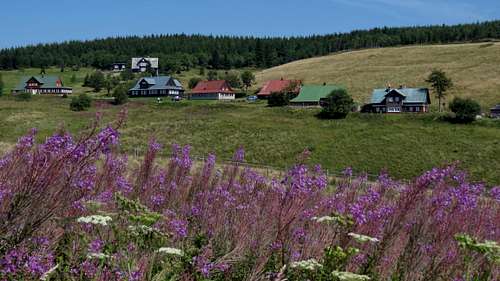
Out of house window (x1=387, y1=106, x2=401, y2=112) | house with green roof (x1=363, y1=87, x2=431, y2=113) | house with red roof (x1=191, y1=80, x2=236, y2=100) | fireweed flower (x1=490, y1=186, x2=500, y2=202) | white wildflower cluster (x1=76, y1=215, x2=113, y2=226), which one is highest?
house with red roof (x1=191, y1=80, x2=236, y2=100)

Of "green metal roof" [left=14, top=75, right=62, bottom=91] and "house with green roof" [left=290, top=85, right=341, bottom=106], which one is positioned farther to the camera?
"green metal roof" [left=14, top=75, right=62, bottom=91]

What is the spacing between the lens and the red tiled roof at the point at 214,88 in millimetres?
119125

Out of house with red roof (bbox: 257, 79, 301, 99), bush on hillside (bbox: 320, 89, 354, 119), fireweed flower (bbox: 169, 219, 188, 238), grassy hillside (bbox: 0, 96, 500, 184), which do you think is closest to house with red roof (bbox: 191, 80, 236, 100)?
house with red roof (bbox: 257, 79, 301, 99)

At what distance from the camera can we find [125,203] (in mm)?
5156

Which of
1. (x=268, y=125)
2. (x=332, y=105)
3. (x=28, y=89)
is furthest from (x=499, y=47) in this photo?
(x=28, y=89)

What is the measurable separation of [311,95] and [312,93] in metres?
0.85

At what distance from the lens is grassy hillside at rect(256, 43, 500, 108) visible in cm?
9788

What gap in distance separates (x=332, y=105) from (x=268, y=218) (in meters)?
70.3

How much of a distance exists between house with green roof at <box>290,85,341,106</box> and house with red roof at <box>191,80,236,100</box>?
79.2ft

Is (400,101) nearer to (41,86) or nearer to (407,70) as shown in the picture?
(407,70)

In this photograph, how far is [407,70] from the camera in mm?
121875

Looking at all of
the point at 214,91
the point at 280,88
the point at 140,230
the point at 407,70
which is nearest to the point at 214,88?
the point at 214,91

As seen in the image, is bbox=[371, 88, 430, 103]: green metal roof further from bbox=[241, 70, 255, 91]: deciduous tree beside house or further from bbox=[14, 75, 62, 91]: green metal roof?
bbox=[14, 75, 62, 91]: green metal roof

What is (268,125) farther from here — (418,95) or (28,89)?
(28,89)
